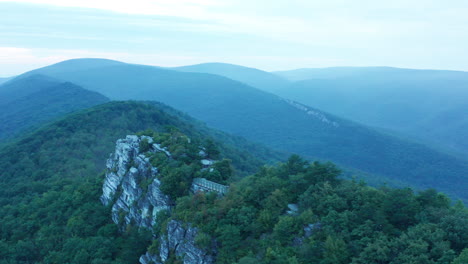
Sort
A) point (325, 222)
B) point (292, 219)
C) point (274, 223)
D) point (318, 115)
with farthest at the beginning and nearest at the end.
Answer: point (318, 115) < point (274, 223) < point (292, 219) < point (325, 222)

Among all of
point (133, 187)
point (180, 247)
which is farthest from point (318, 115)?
point (180, 247)

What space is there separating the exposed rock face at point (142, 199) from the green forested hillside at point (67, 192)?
1.48 metres

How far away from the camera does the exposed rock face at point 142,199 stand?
68.9ft

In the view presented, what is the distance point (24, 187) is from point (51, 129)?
20.1 meters

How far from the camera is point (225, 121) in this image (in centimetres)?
19862

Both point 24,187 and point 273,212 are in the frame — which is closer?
point 273,212

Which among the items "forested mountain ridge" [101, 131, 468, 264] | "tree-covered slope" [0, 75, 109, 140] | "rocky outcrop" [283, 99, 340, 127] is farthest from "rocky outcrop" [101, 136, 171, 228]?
"rocky outcrop" [283, 99, 340, 127]

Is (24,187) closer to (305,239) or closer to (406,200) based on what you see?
(305,239)

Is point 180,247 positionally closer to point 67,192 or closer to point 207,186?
point 207,186

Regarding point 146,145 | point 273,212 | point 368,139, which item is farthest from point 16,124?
point 368,139

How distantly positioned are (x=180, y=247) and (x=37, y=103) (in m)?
143

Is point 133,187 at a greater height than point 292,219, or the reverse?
point 292,219

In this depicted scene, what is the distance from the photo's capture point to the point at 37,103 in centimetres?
13850

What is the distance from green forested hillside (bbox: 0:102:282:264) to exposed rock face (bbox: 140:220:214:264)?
344 centimetres
